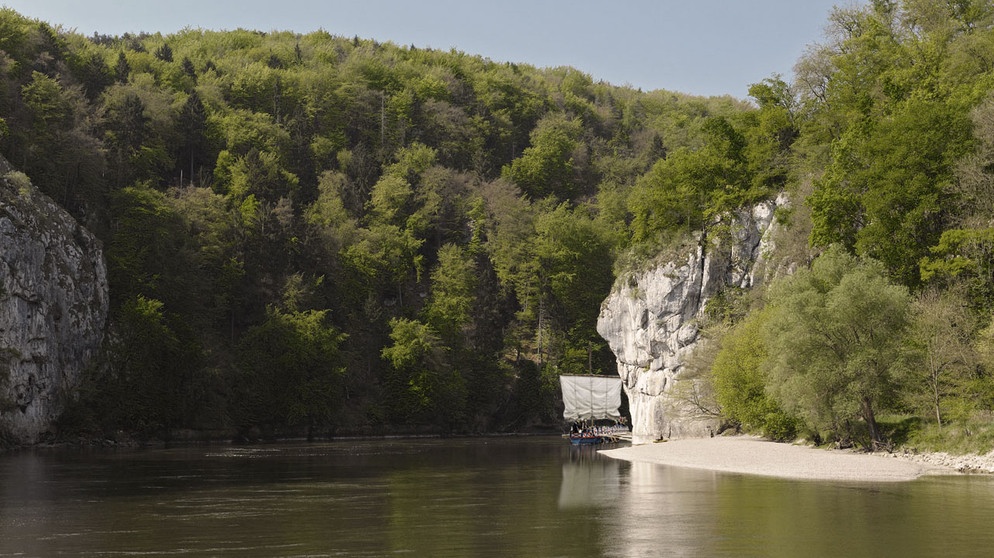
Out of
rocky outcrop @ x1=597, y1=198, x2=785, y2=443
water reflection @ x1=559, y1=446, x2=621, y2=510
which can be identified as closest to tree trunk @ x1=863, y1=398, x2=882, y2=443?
water reflection @ x1=559, y1=446, x2=621, y2=510

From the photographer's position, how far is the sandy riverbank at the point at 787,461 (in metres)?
43.7

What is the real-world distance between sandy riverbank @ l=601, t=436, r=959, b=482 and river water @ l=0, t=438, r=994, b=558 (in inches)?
85.7

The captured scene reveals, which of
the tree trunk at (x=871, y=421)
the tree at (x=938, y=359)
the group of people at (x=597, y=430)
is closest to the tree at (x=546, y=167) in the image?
the group of people at (x=597, y=430)

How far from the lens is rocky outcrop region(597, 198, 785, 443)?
253 ft

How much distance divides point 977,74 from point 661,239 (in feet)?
88.7

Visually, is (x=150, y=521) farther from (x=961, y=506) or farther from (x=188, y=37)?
(x=188, y=37)

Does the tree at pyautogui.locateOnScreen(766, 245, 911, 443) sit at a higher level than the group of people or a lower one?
higher

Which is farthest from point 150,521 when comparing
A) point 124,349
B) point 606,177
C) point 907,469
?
point 606,177

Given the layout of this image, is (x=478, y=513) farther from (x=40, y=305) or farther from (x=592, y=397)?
(x=592, y=397)

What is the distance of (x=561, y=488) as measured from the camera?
1690 inches

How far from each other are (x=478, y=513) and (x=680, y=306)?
167 feet

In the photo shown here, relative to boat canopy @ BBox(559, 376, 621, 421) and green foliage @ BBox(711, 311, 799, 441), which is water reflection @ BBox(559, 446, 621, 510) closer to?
green foliage @ BBox(711, 311, 799, 441)

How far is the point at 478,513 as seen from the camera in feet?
109

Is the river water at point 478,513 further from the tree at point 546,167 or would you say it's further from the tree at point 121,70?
the tree at point 546,167
